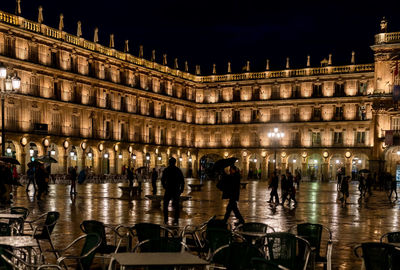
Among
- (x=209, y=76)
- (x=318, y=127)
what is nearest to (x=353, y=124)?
(x=318, y=127)

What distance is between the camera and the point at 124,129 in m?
56.5

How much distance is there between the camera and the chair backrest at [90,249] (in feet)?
20.6

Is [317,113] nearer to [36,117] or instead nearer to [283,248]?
[36,117]

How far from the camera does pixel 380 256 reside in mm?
6066

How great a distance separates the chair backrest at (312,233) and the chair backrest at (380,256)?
1589mm

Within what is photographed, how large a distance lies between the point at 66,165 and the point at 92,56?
1146 cm

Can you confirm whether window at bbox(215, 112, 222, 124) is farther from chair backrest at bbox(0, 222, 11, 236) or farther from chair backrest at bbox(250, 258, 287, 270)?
chair backrest at bbox(250, 258, 287, 270)

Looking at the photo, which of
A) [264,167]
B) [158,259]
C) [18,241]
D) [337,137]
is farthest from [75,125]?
[158,259]

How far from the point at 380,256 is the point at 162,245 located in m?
2.51

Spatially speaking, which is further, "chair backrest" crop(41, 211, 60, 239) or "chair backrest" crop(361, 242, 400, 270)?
"chair backrest" crop(41, 211, 60, 239)

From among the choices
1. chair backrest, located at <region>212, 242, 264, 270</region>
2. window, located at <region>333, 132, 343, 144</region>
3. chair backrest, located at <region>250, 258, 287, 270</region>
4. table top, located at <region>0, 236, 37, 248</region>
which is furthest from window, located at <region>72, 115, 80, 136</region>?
chair backrest, located at <region>250, 258, 287, 270</region>

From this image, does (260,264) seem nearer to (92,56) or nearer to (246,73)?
(92,56)

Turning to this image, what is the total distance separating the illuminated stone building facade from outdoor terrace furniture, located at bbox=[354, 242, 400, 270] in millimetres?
39340

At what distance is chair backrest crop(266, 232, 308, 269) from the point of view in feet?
22.0
